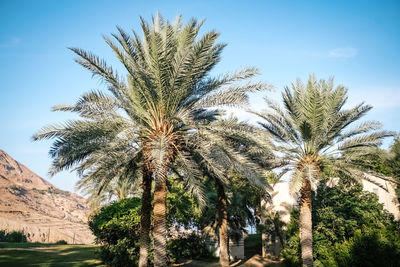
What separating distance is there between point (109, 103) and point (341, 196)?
14724 mm

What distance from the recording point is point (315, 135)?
527 inches

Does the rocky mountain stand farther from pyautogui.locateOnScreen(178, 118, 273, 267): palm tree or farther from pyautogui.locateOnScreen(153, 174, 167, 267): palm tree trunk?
pyautogui.locateOnScreen(178, 118, 273, 267): palm tree

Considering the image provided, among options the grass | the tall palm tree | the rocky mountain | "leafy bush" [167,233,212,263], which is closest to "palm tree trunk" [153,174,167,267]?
the tall palm tree

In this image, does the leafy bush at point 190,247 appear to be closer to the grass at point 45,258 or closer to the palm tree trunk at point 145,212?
the grass at point 45,258

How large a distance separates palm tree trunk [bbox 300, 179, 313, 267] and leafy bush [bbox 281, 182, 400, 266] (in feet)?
8.39

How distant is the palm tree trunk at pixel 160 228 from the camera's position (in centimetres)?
1062

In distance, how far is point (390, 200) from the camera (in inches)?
1114

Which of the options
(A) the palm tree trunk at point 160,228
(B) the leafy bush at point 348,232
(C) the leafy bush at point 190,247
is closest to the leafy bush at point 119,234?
(C) the leafy bush at point 190,247

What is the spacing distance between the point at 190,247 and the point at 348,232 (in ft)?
46.3

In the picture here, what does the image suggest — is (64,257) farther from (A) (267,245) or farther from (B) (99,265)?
(A) (267,245)

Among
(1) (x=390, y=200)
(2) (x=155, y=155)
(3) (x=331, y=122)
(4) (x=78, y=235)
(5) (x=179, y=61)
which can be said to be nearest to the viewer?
(2) (x=155, y=155)

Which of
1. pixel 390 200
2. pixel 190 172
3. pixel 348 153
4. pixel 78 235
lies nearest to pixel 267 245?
pixel 390 200

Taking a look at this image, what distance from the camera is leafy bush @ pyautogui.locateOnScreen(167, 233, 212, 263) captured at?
25036 millimetres

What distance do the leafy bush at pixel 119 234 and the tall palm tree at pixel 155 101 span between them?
23.9 feet
